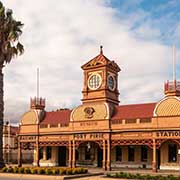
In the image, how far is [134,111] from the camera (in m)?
38.6

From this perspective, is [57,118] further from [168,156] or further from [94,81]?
[168,156]

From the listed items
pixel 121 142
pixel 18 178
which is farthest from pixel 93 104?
pixel 18 178

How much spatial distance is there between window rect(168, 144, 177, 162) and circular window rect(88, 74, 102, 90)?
34.1 feet

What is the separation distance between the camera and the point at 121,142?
36.3 m

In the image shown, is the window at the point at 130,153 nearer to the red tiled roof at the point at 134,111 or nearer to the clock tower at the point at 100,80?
the red tiled roof at the point at 134,111

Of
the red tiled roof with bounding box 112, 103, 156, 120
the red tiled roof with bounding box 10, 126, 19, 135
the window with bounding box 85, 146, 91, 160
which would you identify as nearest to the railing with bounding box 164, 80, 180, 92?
the red tiled roof with bounding box 112, 103, 156, 120

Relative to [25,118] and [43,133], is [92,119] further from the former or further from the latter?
[25,118]

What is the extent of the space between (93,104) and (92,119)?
1.92 meters

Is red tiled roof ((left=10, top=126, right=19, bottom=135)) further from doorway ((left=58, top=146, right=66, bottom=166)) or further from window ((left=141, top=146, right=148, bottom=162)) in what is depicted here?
window ((left=141, top=146, right=148, bottom=162))

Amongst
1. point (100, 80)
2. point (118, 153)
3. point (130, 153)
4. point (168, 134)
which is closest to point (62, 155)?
point (118, 153)

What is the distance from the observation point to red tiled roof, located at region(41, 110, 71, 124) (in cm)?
4307

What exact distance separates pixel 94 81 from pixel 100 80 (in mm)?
797

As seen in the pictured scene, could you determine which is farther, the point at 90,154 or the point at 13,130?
the point at 13,130

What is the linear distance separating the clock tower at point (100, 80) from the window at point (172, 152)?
838 centimetres
